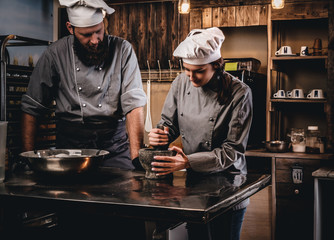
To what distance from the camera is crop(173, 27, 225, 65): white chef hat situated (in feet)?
7.52

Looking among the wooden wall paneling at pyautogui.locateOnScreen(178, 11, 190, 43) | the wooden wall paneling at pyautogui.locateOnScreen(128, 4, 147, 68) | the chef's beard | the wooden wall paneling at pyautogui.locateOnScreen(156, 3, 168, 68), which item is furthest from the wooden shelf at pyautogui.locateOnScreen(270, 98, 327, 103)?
the chef's beard

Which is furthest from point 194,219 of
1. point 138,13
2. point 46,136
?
point 138,13

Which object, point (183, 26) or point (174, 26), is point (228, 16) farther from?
point (174, 26)

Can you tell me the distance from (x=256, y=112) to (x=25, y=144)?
283 cm

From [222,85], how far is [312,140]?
2.60 m

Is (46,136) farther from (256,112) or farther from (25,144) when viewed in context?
(256,112)

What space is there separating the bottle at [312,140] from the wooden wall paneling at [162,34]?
201 cm

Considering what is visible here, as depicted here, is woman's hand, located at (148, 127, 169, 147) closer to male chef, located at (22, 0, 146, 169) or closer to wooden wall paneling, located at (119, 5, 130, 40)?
male chef, located at (22, 0, 146, 169)

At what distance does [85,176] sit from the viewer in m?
2.04

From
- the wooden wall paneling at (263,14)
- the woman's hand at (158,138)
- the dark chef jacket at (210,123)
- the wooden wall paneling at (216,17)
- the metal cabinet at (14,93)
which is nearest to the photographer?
the woman's hand at (158,138)

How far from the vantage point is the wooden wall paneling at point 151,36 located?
218 inches

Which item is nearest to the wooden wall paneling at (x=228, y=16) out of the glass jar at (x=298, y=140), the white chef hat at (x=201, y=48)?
the glass jar at (x=298, y=140)

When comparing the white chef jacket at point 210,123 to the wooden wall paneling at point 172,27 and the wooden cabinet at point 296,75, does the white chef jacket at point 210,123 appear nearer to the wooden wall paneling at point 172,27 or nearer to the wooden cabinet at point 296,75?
the wooden cabinet at point 296,75

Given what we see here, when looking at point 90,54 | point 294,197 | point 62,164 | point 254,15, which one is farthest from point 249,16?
point 62,164
